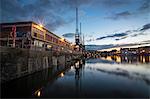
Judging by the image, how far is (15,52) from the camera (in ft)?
58.4

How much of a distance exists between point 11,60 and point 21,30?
55.6 feet

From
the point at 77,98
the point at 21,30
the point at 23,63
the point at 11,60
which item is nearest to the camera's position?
the point at 77,98

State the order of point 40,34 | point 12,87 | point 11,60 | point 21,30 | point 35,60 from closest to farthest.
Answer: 1. point 12,87
2. point 11,60
3. point 35,60
4. point 21,30
5. point 40,34

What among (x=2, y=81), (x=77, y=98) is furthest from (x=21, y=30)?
(x=77, y=98)

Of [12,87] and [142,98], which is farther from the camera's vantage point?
[12,87]

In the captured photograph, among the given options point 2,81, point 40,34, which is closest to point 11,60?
point 2,81

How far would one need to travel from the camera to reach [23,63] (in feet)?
65.3

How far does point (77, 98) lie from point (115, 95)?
136 inches

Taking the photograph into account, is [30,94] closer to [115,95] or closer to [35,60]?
[115,95]

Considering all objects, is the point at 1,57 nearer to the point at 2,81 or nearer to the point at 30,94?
the point at 2,81

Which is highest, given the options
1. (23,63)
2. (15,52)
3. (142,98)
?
(15,52)

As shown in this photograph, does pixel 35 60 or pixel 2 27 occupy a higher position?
pixel 2 27

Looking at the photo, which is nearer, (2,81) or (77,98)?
(77,98)

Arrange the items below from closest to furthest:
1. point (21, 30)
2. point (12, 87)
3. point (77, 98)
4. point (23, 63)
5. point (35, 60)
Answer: point (77, 98) < point (12, 87) < point (23, 63) < point (35, 60) < point (21, 30)
